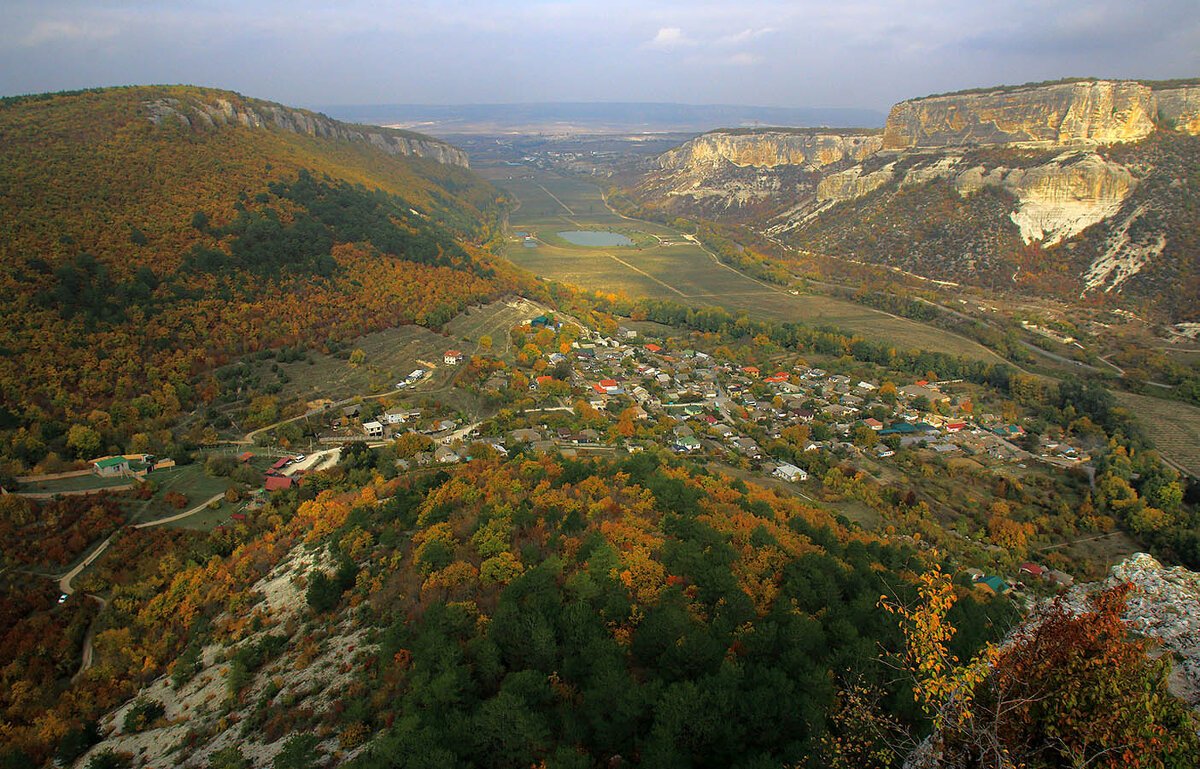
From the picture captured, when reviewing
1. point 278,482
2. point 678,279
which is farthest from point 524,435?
point 678,279

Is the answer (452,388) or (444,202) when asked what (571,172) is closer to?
(444,202)

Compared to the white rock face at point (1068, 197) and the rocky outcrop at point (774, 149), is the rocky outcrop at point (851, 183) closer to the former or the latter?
the rocky outcrop at point (774, 149)

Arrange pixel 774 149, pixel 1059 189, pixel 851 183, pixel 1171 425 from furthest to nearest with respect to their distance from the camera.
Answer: pixel 774 149 < pixel 851 183 < pixel 1059 189 < pixel 1171 425

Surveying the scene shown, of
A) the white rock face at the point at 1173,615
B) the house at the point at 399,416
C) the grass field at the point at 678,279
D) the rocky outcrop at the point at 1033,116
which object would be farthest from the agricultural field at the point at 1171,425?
the rocky outcrop at the point at 1033,116

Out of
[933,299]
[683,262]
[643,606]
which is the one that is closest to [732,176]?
[683,262]

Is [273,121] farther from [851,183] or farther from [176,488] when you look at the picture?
[851,183]
